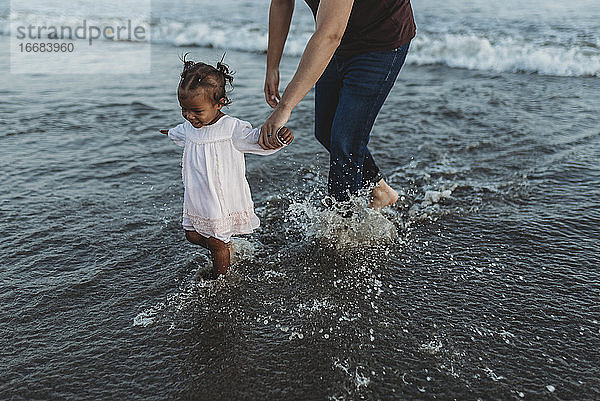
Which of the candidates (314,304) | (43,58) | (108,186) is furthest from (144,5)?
(314,304)

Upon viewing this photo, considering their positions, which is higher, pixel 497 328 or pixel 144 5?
pixel 144 5

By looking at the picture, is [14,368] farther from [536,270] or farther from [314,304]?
[536,270]

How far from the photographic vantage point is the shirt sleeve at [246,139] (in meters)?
2.56

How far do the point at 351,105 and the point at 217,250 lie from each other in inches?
39.4

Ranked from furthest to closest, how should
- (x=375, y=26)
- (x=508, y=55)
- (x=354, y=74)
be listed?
(x=508, y=55)
(x=354, y=74)
(x=375, y=26)

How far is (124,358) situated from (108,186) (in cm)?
198

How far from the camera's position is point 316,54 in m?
2.31

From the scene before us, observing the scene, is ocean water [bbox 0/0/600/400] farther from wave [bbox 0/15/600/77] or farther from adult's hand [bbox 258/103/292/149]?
wave [bbox 0/15/600/77]

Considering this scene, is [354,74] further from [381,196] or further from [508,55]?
[508,55]

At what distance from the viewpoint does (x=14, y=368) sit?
228 centimetres

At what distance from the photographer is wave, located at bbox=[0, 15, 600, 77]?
856cm

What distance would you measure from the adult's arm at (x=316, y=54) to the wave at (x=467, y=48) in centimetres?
690

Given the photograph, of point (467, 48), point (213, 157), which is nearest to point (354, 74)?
point (213, 157)

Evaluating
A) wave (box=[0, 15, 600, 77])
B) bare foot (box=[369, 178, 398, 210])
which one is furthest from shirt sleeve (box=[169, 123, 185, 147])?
wave (box=[0, 15, 600, 77])
